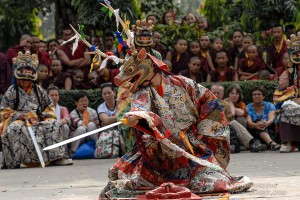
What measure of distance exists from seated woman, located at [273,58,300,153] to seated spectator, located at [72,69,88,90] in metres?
3.33

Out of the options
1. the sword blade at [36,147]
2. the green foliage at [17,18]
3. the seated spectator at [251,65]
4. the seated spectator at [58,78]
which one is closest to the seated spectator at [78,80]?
the seated spectator at [58,78]

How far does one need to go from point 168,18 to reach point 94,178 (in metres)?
6.79

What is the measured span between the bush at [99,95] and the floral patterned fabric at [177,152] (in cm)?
518

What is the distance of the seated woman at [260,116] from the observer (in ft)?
39.7

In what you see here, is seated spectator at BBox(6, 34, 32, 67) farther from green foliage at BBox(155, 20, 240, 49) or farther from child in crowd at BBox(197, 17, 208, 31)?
child in crowd at BBox(197, 17, 208, 31)

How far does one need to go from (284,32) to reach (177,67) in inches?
94.9

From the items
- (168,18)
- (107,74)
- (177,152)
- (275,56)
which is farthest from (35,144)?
(168,18)

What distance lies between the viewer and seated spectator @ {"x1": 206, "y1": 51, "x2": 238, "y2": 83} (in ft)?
44.2

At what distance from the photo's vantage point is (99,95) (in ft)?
42.0

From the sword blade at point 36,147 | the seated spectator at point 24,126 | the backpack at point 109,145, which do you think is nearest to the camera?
the sword blade at point 36,147

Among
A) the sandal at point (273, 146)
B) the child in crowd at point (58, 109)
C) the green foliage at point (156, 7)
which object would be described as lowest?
the sandal at point (273, 146)

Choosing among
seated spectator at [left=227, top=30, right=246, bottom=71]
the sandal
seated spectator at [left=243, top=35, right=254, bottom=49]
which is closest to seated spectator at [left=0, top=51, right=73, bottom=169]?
the sandal

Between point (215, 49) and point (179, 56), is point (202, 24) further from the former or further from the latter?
point (179, 56)

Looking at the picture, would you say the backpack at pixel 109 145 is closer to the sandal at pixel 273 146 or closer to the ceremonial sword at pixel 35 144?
the ceremonial sword at pixel 35 144
